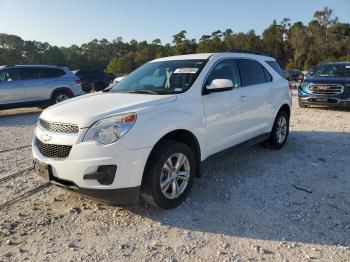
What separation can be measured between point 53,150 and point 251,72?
3298mm

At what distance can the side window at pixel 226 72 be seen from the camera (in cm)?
478

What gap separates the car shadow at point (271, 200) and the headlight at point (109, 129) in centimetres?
100

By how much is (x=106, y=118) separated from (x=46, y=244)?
4.32 ft

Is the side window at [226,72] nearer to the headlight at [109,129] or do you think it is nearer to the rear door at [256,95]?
the rear door at [256,95]

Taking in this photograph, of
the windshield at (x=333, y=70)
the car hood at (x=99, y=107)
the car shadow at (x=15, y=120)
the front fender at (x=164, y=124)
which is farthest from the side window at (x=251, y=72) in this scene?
the windshield at (x=333, y=70)

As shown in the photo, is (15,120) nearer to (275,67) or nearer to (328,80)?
(275,67)

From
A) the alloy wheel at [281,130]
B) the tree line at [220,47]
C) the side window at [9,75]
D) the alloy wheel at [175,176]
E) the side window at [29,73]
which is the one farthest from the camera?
the tree line at [220,47]

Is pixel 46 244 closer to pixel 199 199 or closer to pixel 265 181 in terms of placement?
pixel 199 199

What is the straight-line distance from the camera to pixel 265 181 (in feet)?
16.2

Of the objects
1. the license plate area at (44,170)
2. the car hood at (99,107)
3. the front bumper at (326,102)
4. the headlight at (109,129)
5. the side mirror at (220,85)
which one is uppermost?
the side mirror at (220,85)

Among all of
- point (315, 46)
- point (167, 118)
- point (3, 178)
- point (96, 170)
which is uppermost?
point (315, 46)

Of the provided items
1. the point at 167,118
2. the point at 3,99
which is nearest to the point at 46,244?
the point at 167,118

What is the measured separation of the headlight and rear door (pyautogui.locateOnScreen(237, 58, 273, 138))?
216 cm

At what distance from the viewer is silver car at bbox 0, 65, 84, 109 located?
470 inches
